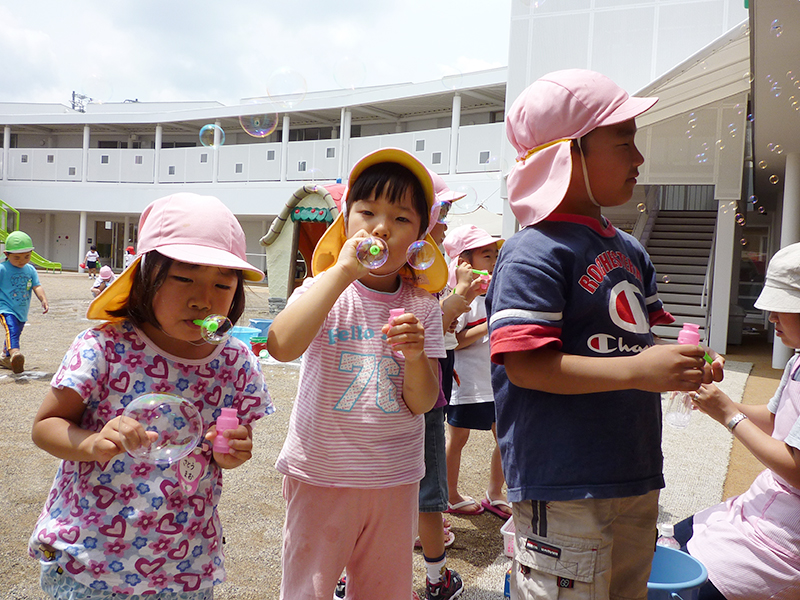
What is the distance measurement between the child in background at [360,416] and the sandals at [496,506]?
6.18ft

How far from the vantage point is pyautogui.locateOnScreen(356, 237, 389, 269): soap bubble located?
1535mm

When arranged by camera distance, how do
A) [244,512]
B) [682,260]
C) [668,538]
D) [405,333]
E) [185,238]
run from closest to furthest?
[185,238] < [405,333] < [668,538] < [244,512] < [682,260]

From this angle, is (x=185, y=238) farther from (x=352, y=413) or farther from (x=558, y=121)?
(x=558, y=121)

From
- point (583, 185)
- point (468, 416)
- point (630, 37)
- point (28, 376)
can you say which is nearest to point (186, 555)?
point (583, 185)

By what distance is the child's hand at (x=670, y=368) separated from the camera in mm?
1209

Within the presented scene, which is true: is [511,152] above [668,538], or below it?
above

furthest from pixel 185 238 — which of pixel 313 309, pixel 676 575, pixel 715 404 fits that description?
pixel 676 575

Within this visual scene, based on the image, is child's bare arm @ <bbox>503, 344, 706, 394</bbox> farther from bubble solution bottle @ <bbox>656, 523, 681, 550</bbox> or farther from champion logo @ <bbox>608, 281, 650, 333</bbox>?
bubble solution bottle @ <bbox>656, 523, 681, 550</bbox>

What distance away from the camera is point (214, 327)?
1.36 meters

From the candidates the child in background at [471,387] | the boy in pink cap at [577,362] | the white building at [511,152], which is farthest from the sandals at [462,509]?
the white building at [511,152]

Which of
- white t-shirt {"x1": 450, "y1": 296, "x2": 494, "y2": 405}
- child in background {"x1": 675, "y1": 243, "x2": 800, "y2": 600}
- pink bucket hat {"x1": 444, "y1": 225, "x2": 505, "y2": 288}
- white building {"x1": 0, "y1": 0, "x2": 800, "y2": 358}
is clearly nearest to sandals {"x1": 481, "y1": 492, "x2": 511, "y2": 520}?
white t-shirt {"x1": 450, "y1": 296, "x2": 494, "y2": 405}

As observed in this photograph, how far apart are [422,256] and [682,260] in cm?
1390

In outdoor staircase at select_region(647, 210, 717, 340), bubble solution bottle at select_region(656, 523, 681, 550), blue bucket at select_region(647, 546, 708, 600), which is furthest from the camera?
outdoor staircase at select_region(647, 210, 717, 340)

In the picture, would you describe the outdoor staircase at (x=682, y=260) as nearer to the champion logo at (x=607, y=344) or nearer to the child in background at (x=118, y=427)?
the champion logo at (x=607, y=344)
